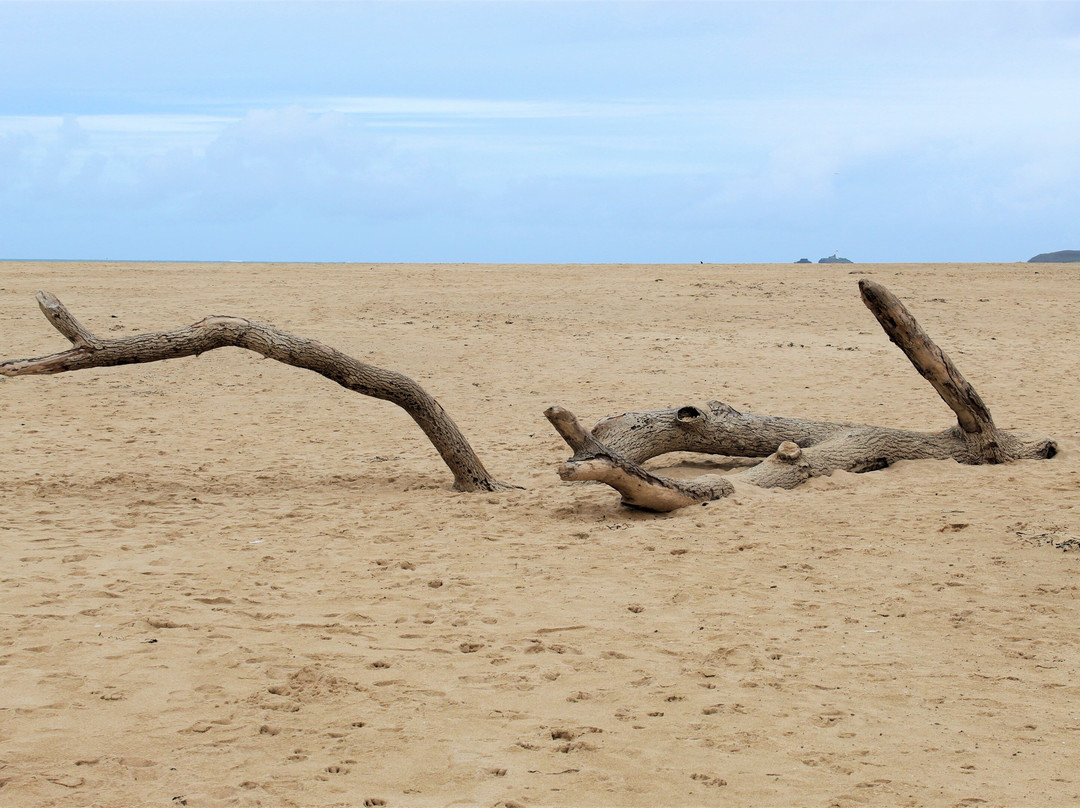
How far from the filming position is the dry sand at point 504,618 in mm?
3508

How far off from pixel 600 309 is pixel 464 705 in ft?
47.4

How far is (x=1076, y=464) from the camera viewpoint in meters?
7.98

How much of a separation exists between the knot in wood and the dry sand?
43cm

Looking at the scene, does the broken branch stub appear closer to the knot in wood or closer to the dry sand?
the dry sand

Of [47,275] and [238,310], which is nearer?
[238,310]

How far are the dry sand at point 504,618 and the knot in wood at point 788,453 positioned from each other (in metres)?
0.43

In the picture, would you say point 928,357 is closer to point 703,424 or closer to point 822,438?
point 822,438

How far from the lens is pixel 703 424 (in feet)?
27.8

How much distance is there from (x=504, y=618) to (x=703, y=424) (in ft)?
12.7

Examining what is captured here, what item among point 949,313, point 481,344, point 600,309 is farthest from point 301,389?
point 949,313

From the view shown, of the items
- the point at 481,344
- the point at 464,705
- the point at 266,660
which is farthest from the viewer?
the point at 481,344

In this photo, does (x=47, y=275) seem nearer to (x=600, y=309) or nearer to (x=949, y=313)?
(x=600, y=309)

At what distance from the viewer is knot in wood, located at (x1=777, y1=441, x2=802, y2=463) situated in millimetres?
7745

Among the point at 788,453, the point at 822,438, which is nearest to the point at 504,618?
the point at 788,453
